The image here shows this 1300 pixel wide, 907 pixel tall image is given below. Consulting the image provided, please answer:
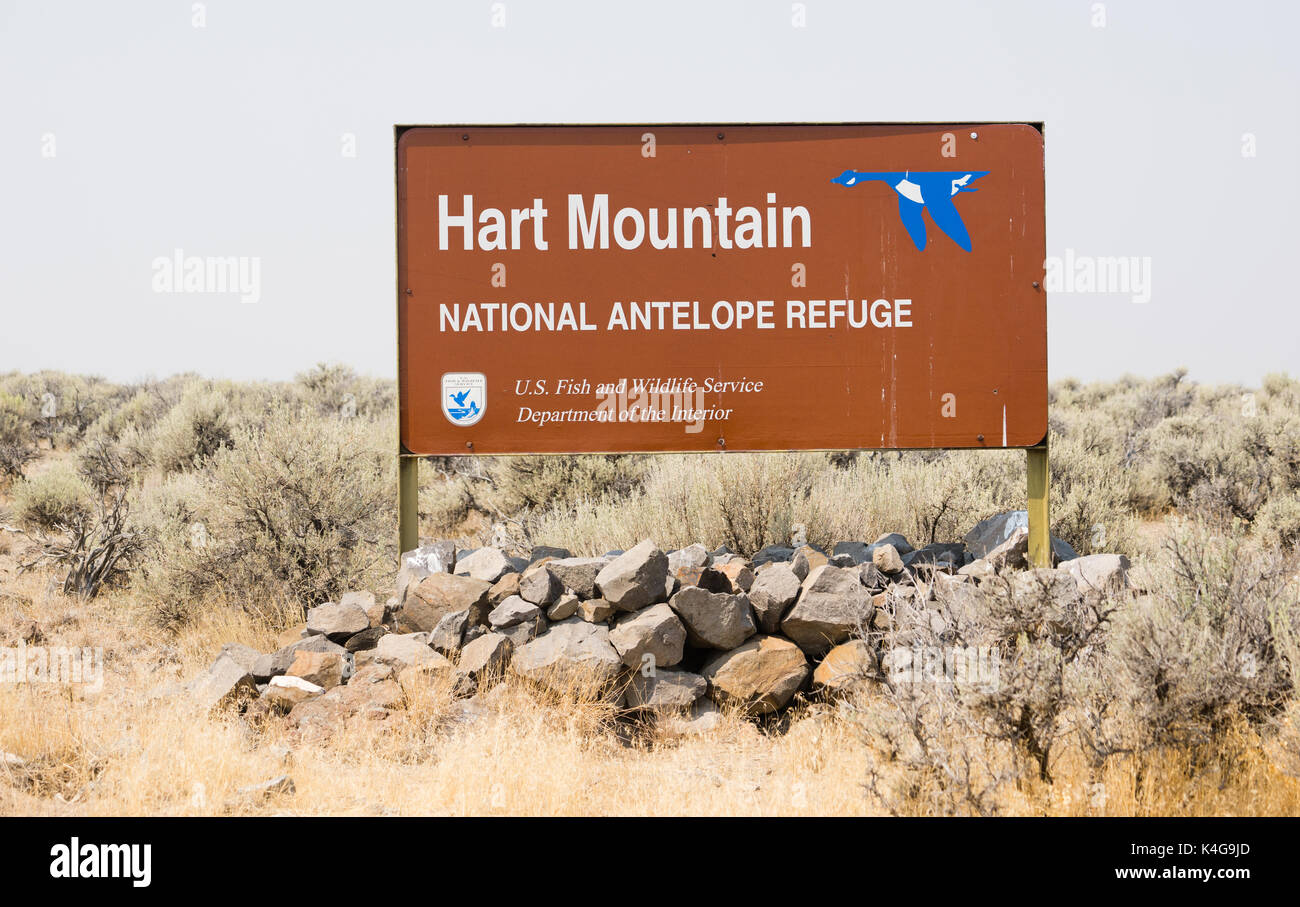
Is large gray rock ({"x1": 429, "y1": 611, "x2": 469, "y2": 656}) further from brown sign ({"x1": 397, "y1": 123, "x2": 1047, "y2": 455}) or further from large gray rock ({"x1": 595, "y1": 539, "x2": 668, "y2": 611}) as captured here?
brown sign ({"x1": 397, "y1": 123, "x2": 1047, "y2": 455})

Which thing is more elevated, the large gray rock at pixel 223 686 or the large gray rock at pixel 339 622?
the large gray rock at pixel 339 622

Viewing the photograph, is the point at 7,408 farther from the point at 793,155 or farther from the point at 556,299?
the point at 793,155

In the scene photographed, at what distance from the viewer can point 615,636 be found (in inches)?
198

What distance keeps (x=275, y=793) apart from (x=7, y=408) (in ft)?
51.1

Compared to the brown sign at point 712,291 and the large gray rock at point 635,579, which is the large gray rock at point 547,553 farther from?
the large gray rock at point 635,579

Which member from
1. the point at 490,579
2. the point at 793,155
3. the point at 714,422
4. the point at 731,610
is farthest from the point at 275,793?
the point at 793,155

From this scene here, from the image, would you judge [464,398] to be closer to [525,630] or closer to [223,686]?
[525,630]

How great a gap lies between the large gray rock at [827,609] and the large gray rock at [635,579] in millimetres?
784

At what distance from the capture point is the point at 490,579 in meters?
5.57

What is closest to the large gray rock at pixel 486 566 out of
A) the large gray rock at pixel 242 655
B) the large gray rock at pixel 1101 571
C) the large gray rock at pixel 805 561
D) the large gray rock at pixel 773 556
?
the large gray rock at pixel 242 655

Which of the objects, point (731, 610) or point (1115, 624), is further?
point (731, 610)

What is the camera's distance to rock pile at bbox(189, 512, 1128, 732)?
16.1 ft

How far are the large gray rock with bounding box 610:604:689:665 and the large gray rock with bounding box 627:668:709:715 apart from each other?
87 mm

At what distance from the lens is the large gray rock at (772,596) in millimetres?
5199
